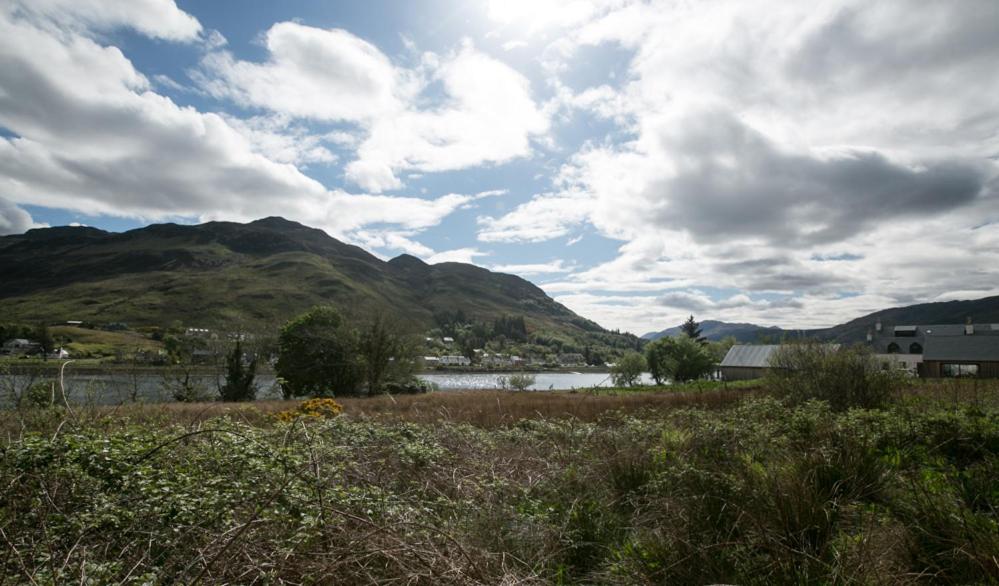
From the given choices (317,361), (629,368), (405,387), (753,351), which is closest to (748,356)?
(753,351)

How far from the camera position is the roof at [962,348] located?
4297cm

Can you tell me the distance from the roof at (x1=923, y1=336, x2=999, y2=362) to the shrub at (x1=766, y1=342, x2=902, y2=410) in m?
43.5

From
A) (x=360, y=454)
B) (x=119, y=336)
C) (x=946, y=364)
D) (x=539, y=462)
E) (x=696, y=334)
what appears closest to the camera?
(x=360, y=454)

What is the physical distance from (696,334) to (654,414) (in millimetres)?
82340

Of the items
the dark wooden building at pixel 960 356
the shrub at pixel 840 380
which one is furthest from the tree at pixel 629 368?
the shrub at pixel 840 380

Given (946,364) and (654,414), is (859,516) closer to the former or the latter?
(654,414)

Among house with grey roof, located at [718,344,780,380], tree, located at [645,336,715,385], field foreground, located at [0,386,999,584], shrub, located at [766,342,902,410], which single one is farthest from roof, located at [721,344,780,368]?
field foreground, located at [0,386,999,584]

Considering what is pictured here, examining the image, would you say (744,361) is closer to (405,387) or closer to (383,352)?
(405,387)

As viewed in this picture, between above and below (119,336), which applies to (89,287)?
above

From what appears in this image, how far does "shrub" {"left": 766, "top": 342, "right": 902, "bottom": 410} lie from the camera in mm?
12016

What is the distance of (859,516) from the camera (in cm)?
399

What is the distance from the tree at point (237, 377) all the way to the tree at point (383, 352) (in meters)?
6.86

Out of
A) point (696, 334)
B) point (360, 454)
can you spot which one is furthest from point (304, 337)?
point (696, 334)

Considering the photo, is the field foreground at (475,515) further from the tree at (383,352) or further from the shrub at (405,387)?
the tree at (383,352)
